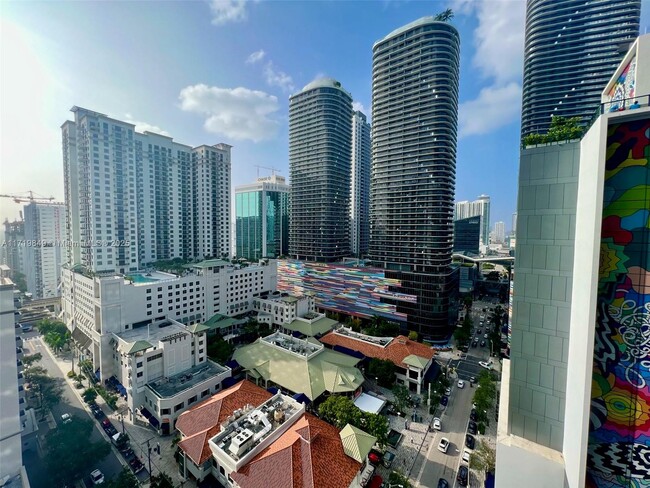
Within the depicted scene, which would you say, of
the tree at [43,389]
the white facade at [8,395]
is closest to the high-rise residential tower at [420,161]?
the white facade at [8,395]

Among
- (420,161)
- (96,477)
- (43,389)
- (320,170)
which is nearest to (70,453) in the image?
(96,477)

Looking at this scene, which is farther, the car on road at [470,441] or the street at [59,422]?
the car on road at [470,441]

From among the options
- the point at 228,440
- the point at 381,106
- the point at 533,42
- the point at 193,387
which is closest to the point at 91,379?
the point at 193,387

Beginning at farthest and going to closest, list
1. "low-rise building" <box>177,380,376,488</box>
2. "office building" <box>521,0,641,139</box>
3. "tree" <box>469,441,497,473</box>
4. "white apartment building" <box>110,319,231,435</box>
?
"office building" <box>521,0,641,139</box> < "white apartment building" <box>110,319,231,435</box> < "tree" <box>469,441,497,473</box> < "low-rise building" <box>177,380,376,488</box>

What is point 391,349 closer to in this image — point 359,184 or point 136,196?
point 136,196

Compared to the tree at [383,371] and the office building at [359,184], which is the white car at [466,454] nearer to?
the tree at [383,371]

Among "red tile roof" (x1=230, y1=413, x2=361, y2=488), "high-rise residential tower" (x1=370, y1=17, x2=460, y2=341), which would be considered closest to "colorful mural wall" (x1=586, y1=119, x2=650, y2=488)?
"red tile roof" (x1=230, y1=413, x2=361, y2=488)

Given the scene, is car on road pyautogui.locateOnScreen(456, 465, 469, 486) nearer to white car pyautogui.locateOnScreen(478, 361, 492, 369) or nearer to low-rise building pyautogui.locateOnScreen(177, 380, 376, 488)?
low-rise building pyautogui.locateOnScreen(177, 380, 376, 488)
